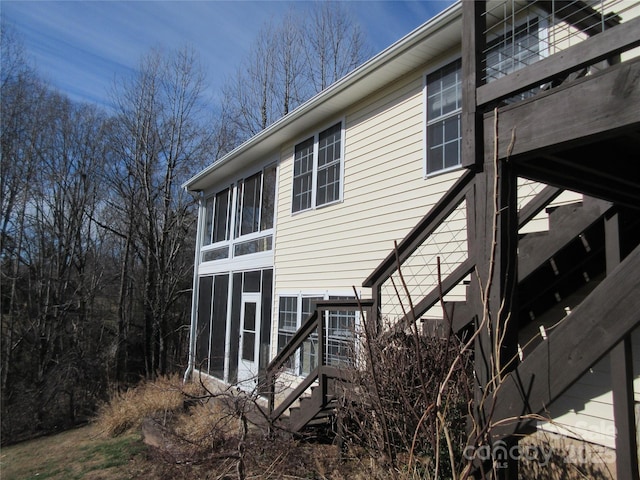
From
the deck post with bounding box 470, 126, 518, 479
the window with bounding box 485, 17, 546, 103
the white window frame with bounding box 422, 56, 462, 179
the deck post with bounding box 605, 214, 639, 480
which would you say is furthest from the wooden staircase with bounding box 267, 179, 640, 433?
the white window frame with bounding box 422, 56, 462, 179

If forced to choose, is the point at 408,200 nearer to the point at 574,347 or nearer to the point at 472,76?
the point at 472,76

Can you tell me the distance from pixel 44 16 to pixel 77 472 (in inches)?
426

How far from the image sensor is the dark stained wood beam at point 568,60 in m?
2.24

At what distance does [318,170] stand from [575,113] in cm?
748

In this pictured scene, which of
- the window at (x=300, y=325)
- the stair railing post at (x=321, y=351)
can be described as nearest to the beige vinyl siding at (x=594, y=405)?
the stair railing post at (x=321, y=351)

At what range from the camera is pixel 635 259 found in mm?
2318

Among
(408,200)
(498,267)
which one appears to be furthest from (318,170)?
(498,267)

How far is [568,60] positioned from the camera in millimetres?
2471

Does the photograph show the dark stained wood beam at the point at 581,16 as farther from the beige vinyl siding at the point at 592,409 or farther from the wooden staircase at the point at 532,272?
the beige vinyl siding at the point at 592,409

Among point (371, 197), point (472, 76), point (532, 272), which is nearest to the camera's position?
point (472, 76)

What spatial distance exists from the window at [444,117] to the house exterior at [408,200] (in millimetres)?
22

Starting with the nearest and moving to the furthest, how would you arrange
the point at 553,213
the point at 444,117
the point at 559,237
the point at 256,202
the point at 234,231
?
the point at 559,237, the point at 553,213, the point at 444,117, the point at 256,202, the point at 234,231

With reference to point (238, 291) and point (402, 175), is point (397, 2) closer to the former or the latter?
point (402, 175)

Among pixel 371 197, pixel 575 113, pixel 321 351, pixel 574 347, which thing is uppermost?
pixel 371 197
